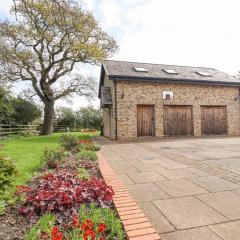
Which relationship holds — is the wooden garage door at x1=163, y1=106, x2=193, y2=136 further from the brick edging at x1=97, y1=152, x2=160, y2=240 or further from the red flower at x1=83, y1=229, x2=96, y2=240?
the red flower at x1=83, y1=229, x2=96, y2=240

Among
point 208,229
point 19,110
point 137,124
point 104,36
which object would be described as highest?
point 104,36

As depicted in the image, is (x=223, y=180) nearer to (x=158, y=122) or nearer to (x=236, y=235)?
(x=236, y=235)

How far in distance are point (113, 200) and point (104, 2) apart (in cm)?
292

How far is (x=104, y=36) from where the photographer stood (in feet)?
61.2

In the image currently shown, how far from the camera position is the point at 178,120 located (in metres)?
15.0

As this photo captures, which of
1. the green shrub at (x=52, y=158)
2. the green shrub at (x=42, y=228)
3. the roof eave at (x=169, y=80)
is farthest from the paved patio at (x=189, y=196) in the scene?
the roof eave at (x=169, y=80)

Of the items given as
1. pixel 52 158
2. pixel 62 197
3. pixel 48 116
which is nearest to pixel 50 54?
pixel 48 116

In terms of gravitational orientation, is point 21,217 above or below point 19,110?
below

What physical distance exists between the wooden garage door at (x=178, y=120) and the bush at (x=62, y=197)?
1194cm

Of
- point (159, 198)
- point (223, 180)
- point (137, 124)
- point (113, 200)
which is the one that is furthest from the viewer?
point (137, 124)

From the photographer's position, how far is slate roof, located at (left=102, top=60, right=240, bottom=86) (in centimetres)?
1411

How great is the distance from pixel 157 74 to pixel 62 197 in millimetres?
13422

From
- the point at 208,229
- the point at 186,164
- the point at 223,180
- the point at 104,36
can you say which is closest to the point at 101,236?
the point at 208,229

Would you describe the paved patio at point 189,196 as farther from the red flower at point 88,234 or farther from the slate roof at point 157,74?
the slate roof at point 157,74
